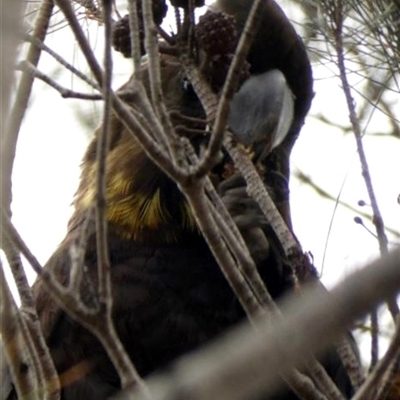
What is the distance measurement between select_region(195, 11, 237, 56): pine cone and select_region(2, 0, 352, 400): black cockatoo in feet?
1.31

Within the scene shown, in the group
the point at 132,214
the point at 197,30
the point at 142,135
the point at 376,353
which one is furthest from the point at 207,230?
the point at 132,214

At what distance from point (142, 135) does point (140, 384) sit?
33cm

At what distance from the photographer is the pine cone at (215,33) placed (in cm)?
156

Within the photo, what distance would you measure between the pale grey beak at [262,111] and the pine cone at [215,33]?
1.63 ft

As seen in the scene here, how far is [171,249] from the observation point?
7.68 ft

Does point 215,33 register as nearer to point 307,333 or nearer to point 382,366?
point 382,366

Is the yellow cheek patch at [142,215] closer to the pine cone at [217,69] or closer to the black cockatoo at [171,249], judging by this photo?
the black cockatoo at [171,249]

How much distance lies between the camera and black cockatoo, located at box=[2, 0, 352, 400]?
83.0 inches

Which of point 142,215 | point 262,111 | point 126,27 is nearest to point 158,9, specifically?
point 126,27

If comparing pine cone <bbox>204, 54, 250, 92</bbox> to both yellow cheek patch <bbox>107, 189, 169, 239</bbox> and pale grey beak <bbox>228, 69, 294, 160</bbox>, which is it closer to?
pale grey beak <bbox>228, 69, 294, 160</bbox>

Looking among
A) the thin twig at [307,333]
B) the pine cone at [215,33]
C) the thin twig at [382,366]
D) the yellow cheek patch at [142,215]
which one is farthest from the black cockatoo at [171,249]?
the thin twig at [307,333]

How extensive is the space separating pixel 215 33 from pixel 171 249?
860 mm

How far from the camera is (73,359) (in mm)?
2125

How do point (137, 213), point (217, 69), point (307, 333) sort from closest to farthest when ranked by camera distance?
point (307, 333) < point (217, 69) < point (137, 213)
